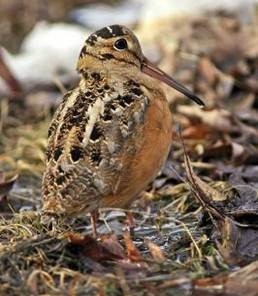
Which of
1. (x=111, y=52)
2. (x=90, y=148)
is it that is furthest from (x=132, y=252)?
(x=111, y=52)

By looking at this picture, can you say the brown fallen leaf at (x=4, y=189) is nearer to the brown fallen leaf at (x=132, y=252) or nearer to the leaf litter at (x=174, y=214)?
the leaf litter at (x=174, y=214)

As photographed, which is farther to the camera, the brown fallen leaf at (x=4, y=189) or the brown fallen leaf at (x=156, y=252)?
the brown fallen leaf at (x=4, y=189)

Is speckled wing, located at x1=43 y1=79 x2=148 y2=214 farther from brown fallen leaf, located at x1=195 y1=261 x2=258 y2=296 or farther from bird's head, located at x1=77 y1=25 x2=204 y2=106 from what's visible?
brown fallen leaf, located at x1=195 y1=261 x2=258 y2=296

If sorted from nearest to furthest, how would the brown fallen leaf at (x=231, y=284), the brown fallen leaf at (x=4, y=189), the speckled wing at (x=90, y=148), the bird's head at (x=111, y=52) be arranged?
the brown fallen leaf at (x=231, y=284)
the speckled wing at (x=90, y=148)
the bird's head at (x=111, y=52)
the brown fallen leaf at (x=4, y=189)

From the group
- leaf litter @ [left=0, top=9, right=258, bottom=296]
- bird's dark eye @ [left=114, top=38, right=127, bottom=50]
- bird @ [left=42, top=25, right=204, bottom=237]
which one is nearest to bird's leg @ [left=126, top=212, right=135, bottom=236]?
leaf litter @ [left=0, top=9, right=258, bottom=296]

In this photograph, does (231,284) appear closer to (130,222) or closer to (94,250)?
(94,250)

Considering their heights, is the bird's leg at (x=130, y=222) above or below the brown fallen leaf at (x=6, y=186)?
above

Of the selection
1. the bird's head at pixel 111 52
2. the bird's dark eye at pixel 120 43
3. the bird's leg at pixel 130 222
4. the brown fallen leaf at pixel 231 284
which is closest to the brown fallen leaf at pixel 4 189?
the bird's leg at pixel 130 222

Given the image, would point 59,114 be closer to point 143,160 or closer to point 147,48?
point 143,160

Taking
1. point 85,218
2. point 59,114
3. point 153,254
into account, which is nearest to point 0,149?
point 85,218
